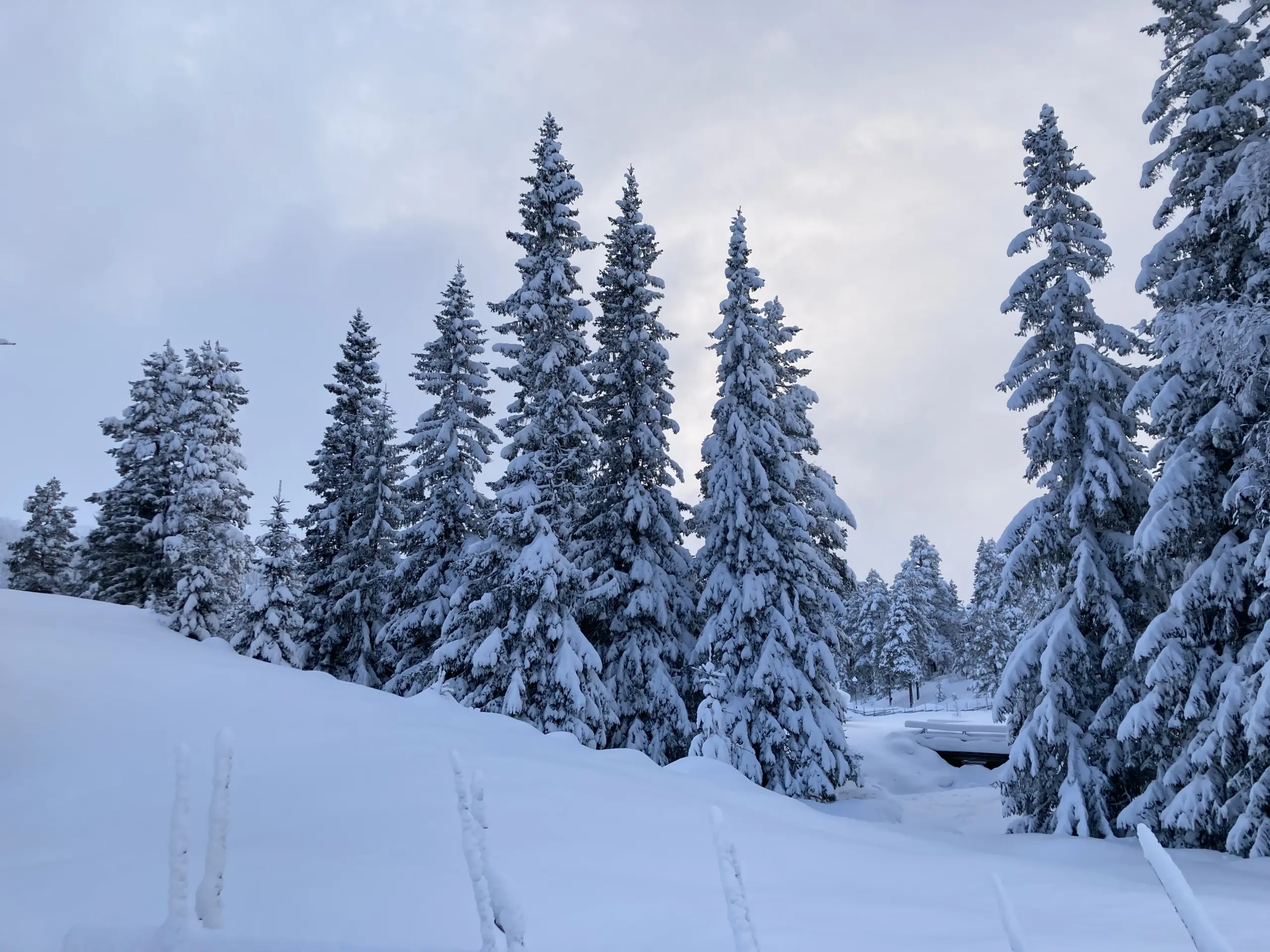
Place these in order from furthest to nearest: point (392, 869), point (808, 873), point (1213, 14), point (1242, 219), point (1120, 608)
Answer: point (1120, 608) → point (1213, 14) → point (1242, 219) → point (808, 873) → point (392, 869)

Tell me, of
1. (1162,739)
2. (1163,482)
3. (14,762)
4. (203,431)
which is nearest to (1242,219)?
(1163,482)

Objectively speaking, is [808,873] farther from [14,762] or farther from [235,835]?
[14,762]

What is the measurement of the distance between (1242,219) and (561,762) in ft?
41.4

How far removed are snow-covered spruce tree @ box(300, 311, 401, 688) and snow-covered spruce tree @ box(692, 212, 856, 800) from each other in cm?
1099

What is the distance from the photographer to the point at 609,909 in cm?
494

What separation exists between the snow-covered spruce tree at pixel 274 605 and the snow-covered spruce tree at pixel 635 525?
9.85m

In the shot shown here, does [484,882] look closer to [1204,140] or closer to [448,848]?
[448,848]

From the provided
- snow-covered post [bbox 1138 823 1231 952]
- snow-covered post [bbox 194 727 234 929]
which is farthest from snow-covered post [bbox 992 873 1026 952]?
snow-covered post [bbox 194 727 234 929]

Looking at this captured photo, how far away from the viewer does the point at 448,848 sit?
5.93 metres

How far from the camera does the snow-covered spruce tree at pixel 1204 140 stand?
40.2 feet

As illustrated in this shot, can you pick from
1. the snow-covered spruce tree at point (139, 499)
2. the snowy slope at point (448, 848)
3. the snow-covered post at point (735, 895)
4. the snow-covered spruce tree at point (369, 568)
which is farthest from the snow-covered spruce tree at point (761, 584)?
the snow-covered spruce tree at point (139, 499)

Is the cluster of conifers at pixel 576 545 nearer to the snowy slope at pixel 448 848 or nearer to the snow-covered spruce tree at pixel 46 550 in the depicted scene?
the snowy slope at pixel 448 848

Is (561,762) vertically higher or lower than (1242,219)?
lower

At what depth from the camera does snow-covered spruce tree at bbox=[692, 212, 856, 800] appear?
18.8 meters
